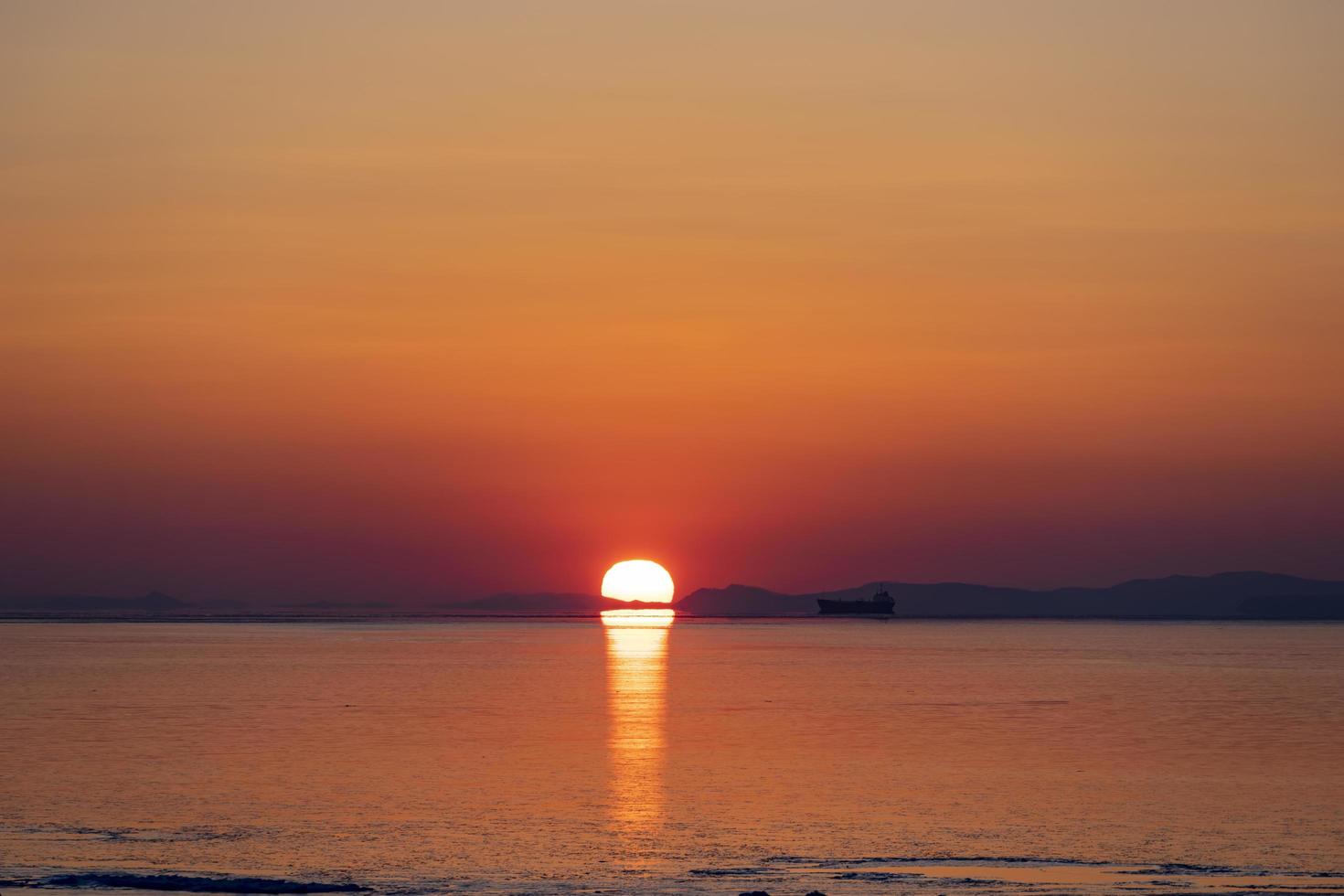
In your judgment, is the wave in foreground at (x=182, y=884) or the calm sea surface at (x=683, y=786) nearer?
the wave in foreground at (x=182, y=884)

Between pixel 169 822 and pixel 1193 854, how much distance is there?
83.1ft

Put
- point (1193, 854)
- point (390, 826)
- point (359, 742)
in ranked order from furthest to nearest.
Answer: point (359, 742)
point (390, 826)
point (1193, 854)

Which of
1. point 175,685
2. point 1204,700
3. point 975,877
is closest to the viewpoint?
point 975,877

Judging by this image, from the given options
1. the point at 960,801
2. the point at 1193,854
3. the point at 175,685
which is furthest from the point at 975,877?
the point at 175,685

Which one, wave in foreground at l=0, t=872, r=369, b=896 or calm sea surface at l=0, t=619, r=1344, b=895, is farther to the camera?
calm sea surface at l=0, t=619, r=1344, b=895

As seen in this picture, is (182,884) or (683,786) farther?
(683,786)

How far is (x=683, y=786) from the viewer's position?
160 ft

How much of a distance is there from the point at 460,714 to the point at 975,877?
153 feet

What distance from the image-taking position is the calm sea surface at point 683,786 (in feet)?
114

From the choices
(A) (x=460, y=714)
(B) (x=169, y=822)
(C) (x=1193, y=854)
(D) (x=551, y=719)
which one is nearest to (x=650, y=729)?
(D) (x=551, y=719)

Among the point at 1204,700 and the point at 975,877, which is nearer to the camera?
the point at 975,877

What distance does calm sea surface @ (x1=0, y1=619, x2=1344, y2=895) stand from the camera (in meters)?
34.8

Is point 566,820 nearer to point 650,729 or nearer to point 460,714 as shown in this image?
point 650,729

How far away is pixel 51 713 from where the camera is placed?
2958 inches
